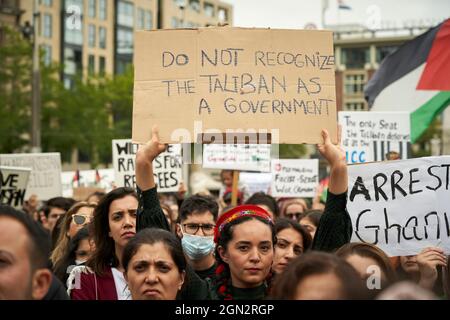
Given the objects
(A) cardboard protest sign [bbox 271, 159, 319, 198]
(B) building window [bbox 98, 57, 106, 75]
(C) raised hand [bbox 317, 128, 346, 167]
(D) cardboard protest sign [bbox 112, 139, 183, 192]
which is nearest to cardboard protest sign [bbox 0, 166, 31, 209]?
(D) cardboard protest sign [bbox 112, 139, 183, 192]

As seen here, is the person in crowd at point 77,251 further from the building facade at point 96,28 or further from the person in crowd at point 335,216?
the building facade at point 96,28

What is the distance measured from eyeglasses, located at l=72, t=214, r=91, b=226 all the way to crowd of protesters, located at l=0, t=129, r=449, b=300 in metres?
0.21

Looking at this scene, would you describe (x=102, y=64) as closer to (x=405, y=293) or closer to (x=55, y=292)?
(x=55, y=292)

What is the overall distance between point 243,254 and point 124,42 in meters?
64.7

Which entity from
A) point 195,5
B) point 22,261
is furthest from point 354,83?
point 22,261

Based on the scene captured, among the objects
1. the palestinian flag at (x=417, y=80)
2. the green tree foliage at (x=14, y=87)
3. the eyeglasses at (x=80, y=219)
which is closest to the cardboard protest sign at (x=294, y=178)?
the palestinian flag at (x=417, y=80)

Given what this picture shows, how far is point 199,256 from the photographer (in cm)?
594

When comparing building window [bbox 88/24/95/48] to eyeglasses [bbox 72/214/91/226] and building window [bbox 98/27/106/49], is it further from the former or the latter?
eyeglasses [bbox 72/214/91/226]

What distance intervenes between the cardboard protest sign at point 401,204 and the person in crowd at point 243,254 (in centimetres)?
131

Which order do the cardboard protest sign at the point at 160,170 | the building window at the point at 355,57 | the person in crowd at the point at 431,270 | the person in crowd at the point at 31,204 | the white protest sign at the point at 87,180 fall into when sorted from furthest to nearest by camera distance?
1. the building window at the point at 355,57
2. the white protest sign at the point at 87,180
3. the person in crowd at the point at 31,204
4. the cardboard protest sign at the point at 160,170
5. the person in crowd at the point at 431,270

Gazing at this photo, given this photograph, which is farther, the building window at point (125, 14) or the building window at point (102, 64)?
the building window at point (125, 14)

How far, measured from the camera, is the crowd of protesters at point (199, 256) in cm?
312
